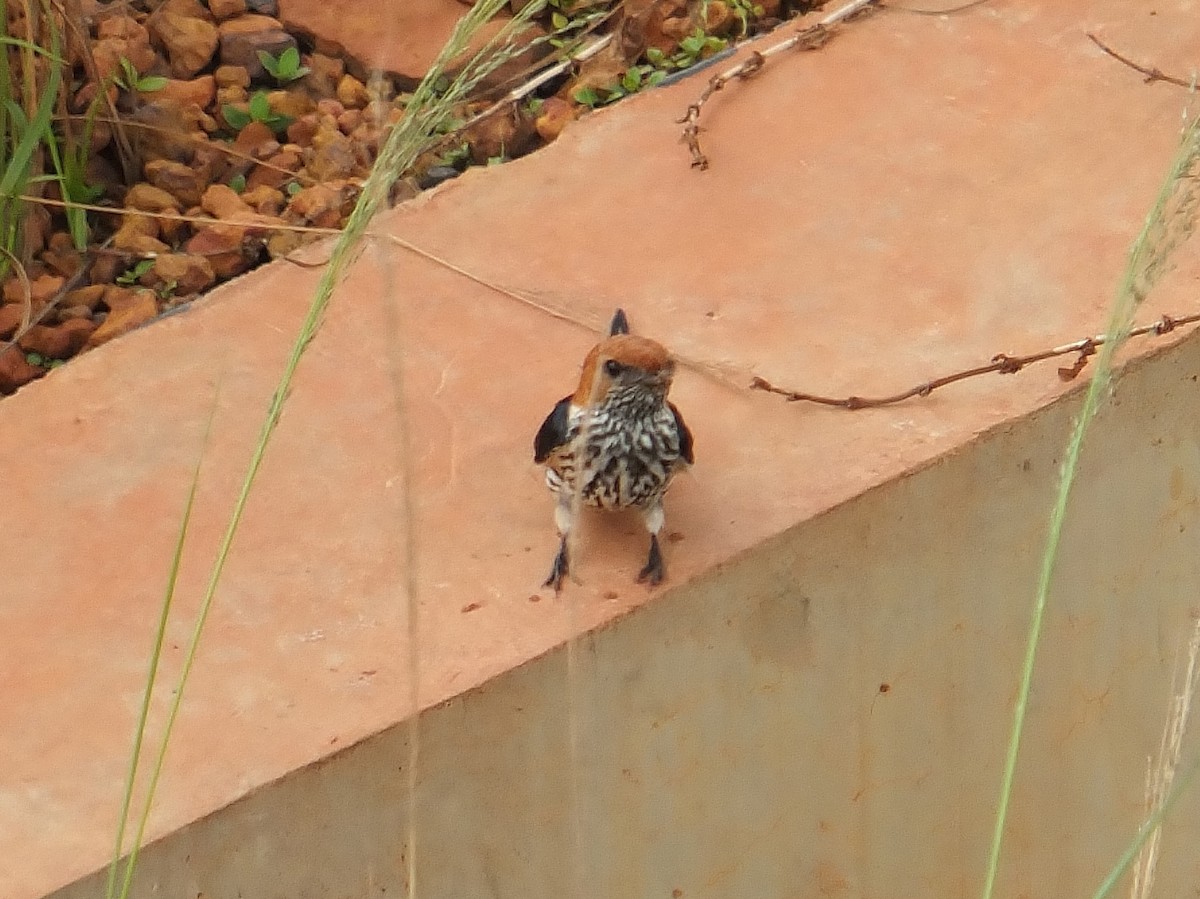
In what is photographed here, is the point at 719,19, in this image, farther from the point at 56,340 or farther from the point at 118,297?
the point at 56,340

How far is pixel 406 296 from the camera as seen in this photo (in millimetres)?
3893

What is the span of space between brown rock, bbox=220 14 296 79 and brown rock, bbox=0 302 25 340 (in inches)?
41.4

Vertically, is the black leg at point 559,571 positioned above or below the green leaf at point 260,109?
below

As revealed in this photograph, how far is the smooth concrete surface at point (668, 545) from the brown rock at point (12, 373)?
0.26m

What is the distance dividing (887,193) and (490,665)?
172 cm

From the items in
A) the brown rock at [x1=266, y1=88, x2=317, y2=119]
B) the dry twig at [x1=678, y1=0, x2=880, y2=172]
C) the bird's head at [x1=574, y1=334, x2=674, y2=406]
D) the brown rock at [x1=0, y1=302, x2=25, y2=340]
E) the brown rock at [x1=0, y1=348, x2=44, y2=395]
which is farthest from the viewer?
the brown rock at [x1=266, y1=88, x2=317, y2=119]

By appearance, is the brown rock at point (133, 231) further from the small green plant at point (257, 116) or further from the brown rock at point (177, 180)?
the small green plant at point (257, 116)

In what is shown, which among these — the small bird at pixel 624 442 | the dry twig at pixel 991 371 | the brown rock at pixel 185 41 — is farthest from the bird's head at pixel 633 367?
the brown rock at pixel 185 41

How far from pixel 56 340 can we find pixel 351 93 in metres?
1.16

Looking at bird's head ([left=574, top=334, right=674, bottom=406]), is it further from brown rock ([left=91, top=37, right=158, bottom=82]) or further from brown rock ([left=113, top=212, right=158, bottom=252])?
brown rock ([left=91, top=37, right=158, bottom=82])

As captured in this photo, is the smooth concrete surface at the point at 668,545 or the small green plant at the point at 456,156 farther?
the small green plant at the point at 456,156

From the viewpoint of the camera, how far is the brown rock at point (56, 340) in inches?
160

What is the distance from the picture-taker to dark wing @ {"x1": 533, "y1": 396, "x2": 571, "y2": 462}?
3.23 meters

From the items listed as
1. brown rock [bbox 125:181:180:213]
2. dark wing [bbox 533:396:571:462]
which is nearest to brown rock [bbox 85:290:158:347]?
brown rock [bbox 125:181:180:213]
